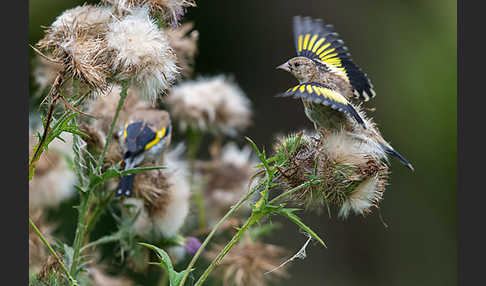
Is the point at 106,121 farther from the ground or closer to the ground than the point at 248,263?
farther from the ground

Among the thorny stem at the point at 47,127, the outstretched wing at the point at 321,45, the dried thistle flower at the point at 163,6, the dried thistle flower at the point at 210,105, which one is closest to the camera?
the thorny stem at the point at 47,127

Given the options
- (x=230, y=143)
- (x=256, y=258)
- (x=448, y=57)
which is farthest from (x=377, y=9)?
(x=256, y=258)

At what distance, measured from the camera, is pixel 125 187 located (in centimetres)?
211

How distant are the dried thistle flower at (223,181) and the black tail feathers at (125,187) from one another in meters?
0.81

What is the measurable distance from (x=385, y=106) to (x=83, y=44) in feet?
16.4

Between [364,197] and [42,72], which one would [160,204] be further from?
[364,197]

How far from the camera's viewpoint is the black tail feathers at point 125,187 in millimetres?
2094

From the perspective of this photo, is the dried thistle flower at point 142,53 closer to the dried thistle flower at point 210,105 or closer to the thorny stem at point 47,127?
the thorny stem at point 47,127

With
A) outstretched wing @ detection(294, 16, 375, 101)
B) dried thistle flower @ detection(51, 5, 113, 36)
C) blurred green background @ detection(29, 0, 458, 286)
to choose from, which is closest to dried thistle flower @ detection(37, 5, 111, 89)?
dried thistle flower @ detection(51, 5, 113, 36)

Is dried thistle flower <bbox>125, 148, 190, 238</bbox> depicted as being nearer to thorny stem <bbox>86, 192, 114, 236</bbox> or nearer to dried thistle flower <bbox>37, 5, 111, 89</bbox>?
thorny stem <bbox>86, 192, 114, 236</bbox>

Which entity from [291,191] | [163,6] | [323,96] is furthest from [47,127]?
[323,96]

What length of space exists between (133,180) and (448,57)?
4.73m

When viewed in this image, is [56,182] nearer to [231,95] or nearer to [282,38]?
[231,95]

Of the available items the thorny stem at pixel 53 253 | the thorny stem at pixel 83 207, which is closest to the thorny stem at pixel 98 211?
the thorny stem at pixel 83 207
